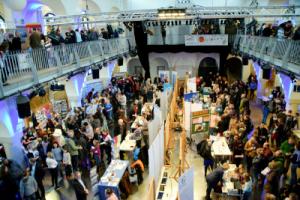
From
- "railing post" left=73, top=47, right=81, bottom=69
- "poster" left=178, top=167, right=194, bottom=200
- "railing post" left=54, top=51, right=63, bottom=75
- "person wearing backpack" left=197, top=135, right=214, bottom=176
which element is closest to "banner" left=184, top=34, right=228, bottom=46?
"railing post" left=73, top=47, right=81, bottom=69

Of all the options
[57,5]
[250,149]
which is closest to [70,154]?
[250,149]

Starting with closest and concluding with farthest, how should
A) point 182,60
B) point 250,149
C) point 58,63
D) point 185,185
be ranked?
1. point 185,185
2. point 250,149
3. point 58,63
4. point 182,60

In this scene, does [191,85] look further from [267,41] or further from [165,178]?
[165,178]

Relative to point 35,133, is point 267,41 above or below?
above

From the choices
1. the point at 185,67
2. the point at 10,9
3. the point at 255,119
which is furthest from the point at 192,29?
the point at 10,9

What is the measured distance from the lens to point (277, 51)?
36.8ft

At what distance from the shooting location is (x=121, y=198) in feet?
28.2

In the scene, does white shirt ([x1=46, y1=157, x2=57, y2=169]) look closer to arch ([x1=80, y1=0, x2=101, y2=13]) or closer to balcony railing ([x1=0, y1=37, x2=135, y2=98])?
balcony railing ([x1=0, y1=37, x2=135, y2=98])

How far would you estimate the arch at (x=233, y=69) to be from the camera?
2445 centimetres

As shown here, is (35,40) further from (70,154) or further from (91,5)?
(91,5)

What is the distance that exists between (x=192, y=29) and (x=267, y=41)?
9.61 meters

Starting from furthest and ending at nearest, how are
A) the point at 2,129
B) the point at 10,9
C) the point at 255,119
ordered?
1. the point at 255,119
2. the point at 10,9
3. the point at 2,129

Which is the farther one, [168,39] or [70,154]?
[168,39]

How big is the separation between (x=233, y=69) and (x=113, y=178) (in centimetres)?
1918
